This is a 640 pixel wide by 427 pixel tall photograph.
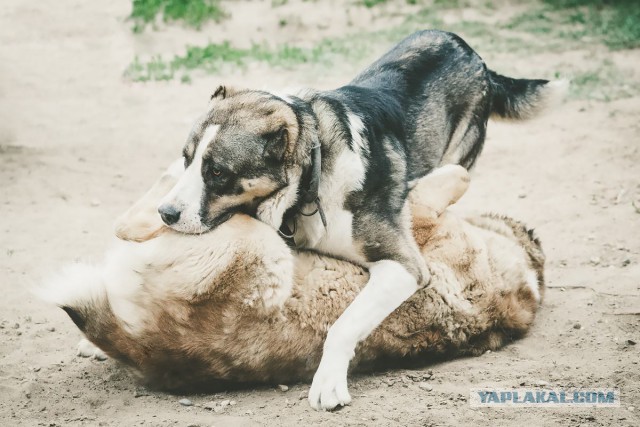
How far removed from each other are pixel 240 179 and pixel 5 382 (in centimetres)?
141

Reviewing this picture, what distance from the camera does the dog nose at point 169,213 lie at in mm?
3395

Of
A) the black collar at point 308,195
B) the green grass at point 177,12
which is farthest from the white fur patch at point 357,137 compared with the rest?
the green grass at point 177,12

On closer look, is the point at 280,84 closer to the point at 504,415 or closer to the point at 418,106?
the point at 418,106

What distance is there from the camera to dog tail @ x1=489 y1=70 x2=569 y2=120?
Answer: 228 inches

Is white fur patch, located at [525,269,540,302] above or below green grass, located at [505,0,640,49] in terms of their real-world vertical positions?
below

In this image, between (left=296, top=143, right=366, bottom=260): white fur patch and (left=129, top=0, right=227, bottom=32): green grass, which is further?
(left=129, top=0, right=227, bottom=32): green grass

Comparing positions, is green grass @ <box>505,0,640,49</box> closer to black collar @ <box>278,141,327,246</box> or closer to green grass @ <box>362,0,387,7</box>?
green grass @ <box>362,0,387,7</box>

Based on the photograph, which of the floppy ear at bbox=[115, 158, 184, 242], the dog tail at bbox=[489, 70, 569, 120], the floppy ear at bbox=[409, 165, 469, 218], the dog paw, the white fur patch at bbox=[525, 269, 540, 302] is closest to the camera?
the floppy ear at bbox=[115, 158, 184, 242]

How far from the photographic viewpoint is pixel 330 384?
320cm

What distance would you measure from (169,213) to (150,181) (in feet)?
9.65

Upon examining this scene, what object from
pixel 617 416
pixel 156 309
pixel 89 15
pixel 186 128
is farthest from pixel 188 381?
pixel 89 15

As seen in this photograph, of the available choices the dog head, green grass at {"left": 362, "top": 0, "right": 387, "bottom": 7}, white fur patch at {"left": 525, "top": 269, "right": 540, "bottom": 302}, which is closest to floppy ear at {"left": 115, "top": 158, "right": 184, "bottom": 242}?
the dog head

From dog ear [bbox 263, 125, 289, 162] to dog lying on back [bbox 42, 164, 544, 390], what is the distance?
1.08 feet

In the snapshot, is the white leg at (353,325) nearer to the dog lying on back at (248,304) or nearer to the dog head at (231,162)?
the dog lying on back at (248,304)
